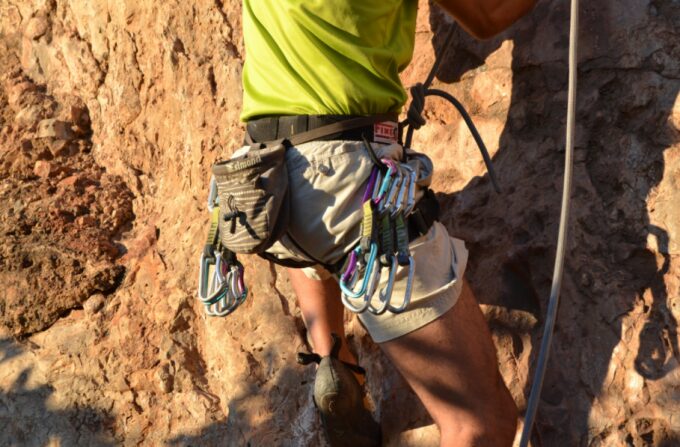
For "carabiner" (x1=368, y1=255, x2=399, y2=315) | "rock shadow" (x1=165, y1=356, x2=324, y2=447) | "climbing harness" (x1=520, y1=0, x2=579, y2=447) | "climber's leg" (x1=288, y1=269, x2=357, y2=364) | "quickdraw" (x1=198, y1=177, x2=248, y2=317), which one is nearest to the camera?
"carabiner" (x1=368, y1=255, x2=399, y2=315)

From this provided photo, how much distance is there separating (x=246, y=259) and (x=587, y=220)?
1413 mm

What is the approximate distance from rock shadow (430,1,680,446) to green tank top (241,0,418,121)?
643 millimetres

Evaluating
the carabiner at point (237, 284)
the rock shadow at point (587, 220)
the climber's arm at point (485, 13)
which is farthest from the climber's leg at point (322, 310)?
the climber's arm at point (485, 13)

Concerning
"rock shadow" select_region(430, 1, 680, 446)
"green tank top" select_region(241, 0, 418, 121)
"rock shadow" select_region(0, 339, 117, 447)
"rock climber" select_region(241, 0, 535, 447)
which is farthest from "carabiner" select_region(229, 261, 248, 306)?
"rock shadow" select_region(0, 339, 117, 447)

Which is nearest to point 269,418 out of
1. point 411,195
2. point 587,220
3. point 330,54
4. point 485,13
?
point 411,195

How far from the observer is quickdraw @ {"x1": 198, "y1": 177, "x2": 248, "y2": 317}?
9.19 ft

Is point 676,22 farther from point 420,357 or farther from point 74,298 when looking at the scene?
point 74,298

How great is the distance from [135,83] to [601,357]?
2.57 m

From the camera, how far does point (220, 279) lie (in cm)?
281

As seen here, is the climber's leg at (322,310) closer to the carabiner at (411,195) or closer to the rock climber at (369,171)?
the rock climber at (369,171)

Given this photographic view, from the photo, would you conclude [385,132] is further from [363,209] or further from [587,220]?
[587,220]

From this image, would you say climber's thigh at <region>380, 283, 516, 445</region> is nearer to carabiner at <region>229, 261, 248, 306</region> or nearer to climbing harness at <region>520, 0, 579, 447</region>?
climbing harness at <region>520, 0, 579, 447</region>

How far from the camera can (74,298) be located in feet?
13.1

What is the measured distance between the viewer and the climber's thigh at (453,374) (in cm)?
258
